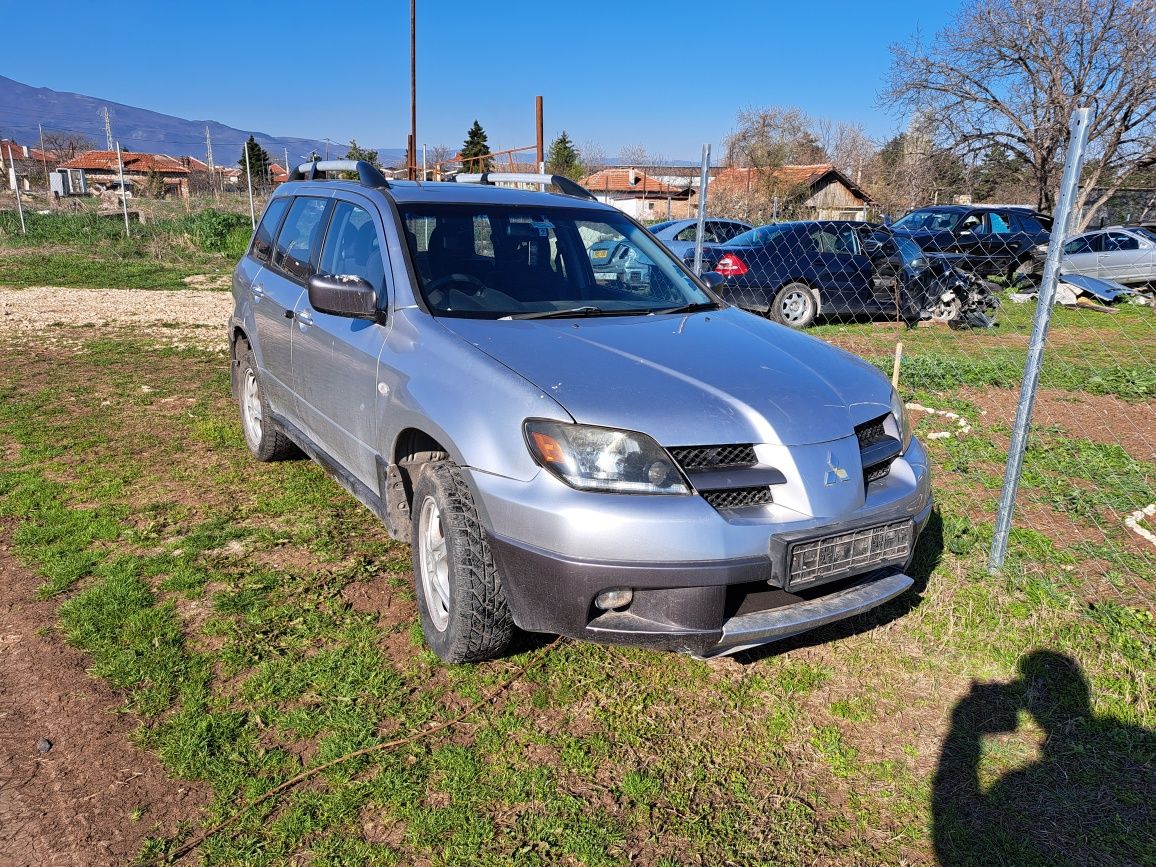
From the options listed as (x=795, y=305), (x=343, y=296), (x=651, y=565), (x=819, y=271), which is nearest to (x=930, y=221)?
(x=819, y=271)

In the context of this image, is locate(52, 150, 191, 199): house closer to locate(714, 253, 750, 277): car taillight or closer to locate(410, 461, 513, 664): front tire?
locate(714, 253, 750, 277): car taillight

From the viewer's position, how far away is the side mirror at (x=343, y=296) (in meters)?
3.36

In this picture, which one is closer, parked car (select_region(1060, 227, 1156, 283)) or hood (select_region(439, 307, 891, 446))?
hood (select_region(439, 307, 891, 446))

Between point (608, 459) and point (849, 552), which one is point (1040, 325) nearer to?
point (849, 552)

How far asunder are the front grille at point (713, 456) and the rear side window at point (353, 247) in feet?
5.38

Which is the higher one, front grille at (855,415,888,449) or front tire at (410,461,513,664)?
front grille at (855,415,888,449)

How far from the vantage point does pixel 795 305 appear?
1136cm

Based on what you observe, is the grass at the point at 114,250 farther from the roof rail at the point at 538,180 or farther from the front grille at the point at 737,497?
the front grille at the point at 737,497

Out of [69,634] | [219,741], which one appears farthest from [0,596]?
[219,741]

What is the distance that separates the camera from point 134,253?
67.5 ft

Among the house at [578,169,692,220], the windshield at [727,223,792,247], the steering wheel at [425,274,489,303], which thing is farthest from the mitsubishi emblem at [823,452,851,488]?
the house at [578,169,692,220]

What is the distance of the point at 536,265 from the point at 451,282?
1.62 feet

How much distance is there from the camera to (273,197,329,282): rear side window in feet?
14.5

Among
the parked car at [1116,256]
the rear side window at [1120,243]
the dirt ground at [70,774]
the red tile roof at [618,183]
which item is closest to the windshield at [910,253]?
the parked car at [1116,256]
